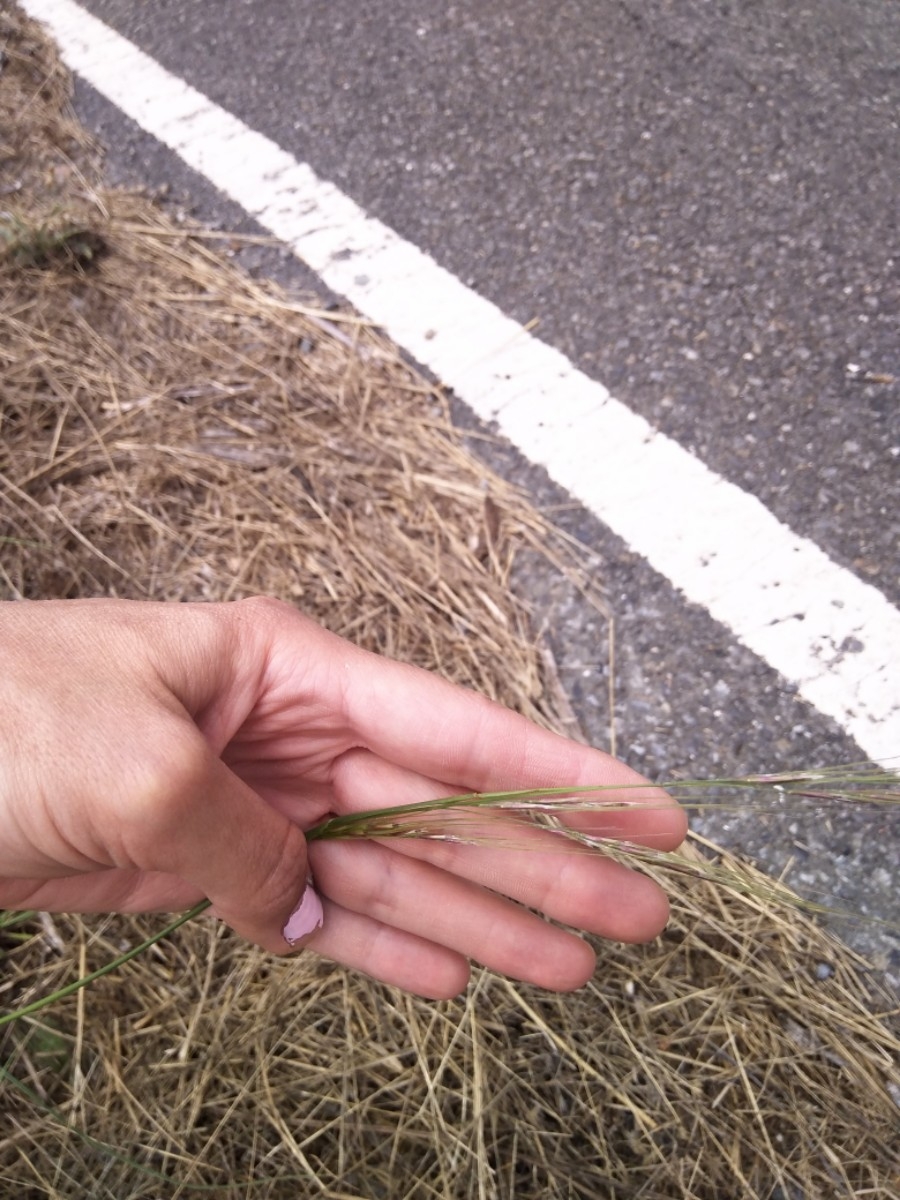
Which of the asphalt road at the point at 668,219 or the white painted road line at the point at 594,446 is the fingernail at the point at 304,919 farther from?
the white painted road line at the point at 594,446

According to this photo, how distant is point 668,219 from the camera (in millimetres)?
2062

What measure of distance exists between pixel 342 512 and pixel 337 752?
0.62 m

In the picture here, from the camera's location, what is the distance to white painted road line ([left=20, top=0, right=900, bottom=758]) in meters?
1.53

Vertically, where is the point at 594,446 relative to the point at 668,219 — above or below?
below

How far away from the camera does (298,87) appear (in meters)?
2.49

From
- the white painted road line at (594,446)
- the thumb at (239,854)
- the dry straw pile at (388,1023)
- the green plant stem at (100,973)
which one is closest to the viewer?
the thumb at (239,854)

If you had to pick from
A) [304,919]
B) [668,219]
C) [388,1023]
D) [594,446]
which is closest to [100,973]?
[304,919]

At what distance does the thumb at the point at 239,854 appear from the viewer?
2.97 feet

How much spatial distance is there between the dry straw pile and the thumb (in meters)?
0.34

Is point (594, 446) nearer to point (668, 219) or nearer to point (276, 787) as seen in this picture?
point (668, 219)

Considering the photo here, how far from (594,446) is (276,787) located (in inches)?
35.0

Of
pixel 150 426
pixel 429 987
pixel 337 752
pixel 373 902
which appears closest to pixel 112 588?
pixel 150 426

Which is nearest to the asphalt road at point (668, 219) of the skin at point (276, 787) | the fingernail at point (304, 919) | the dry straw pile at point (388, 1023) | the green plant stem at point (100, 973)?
the dry straw pile at point (388, 1023)

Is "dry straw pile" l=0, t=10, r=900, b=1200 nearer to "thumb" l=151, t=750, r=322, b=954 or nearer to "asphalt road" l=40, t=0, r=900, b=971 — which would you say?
"asphalt road" l=40, t=0, r=900, b=971
